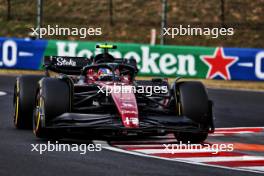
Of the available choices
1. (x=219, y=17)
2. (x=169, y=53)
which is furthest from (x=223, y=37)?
(x=169, y=53)

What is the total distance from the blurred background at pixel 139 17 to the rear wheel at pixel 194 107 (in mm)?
24748

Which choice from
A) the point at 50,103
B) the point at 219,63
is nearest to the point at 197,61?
the point at 219,63

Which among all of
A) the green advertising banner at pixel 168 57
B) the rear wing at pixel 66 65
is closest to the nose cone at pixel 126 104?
the rear wing at pixel 66 65

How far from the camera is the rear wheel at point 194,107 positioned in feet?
38.8

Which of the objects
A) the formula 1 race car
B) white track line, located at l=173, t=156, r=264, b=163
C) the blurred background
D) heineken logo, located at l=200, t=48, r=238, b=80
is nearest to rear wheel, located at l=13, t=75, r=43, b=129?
the formula 1 race car

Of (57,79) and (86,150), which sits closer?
(86,150)

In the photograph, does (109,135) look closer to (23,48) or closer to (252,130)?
(252,130)

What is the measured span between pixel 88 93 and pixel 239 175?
380 cm

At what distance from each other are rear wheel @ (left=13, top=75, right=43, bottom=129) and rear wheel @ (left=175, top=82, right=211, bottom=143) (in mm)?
2423

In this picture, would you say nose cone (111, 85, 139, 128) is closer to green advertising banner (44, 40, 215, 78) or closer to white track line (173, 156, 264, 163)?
white track line (173, 156, 264, 163)

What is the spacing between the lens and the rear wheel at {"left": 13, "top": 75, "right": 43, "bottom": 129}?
43.0ft

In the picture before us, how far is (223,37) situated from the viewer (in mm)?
38219

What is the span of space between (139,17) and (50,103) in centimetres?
2895

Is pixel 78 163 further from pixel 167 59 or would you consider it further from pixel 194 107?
pixel 167 59
